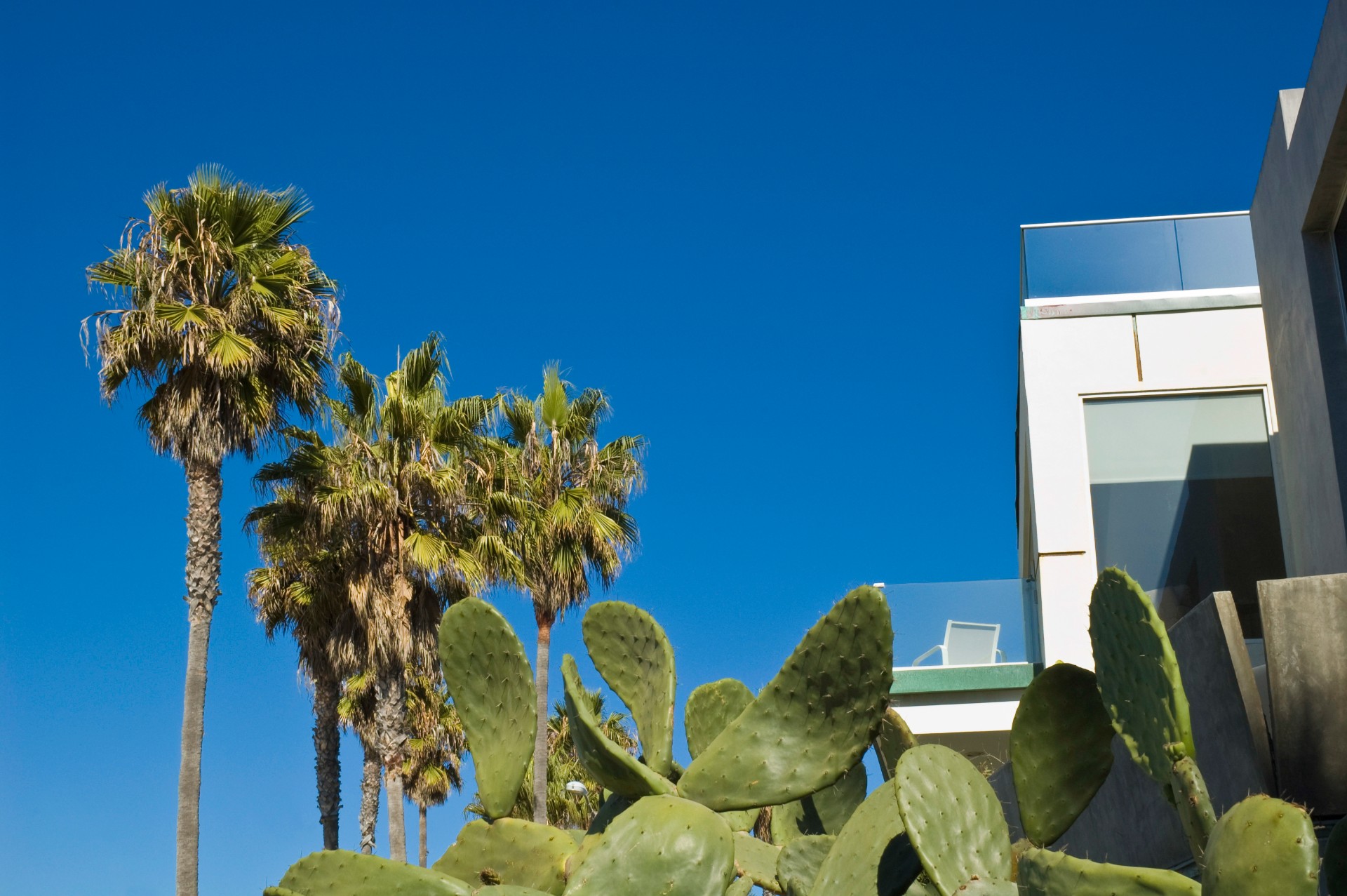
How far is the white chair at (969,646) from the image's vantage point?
12.2m

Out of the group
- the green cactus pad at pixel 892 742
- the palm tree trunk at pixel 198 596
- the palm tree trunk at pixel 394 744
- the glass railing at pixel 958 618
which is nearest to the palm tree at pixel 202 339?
the palm tree trunk at pixel 198 596

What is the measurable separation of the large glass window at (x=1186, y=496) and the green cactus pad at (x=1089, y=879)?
22.7 feet

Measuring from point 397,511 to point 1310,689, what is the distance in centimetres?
1387

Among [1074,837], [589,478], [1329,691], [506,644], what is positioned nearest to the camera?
[506,644]

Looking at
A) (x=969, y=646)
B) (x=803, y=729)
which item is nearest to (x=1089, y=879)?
(x=803, y=729)

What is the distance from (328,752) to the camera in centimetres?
2028

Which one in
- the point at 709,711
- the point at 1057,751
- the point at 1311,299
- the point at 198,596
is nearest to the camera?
the point at 1057,751

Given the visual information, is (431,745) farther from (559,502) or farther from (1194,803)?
(1194,803)

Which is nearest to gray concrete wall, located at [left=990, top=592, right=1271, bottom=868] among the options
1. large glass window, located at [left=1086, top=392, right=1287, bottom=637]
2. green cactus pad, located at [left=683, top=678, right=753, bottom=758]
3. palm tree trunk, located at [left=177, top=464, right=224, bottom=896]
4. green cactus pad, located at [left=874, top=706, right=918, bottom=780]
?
green cactus pad, located at [left=874, top=706, right=918, bottom=780]

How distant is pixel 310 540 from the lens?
18094mm

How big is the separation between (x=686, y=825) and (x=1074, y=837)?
5453mm

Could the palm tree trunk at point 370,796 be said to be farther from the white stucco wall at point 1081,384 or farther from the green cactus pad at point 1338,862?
the green cactus pad at point 1338,862

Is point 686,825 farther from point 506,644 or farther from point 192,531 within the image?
point 192,531

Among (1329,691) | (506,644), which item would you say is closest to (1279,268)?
(1329,691)
